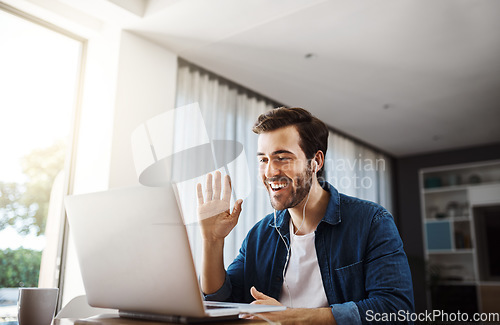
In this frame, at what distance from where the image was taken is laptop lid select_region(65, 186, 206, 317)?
742 millimetres

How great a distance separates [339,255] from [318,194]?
0.84 feet

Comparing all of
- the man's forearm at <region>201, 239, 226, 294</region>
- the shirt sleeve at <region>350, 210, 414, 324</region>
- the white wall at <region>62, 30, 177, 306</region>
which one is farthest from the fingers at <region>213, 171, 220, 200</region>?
the white wall at <region>62, 30, 177, 306</region>

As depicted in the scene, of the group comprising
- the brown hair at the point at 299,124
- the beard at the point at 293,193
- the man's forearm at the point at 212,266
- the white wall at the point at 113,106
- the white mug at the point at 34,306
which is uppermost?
the white wall at the point at 113,106

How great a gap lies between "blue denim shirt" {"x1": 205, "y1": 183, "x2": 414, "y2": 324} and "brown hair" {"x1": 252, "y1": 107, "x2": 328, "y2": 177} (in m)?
0.16

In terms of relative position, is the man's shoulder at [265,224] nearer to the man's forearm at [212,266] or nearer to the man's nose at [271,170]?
the man's nose at [271,170]

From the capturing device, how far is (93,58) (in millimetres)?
2713

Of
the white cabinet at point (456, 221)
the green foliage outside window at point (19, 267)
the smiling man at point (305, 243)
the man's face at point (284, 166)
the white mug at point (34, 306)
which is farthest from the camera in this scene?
the white cabinet at point (456, 221)

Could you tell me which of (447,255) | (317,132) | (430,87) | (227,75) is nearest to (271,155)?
(317,132)

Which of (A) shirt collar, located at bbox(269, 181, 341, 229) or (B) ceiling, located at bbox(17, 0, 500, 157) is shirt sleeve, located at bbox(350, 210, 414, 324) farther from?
(B) ceiling, located at bbox(17, 0, 500, 157)

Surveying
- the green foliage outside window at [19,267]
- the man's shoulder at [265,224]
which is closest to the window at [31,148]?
the green foliage outside window at [19,267]

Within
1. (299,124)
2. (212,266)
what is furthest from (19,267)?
(299,124)

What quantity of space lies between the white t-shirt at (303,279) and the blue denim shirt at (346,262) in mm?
24

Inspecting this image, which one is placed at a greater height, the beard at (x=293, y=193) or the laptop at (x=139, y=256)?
the beard at (x=293, y=193)

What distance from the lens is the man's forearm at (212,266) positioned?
1.27 meters
